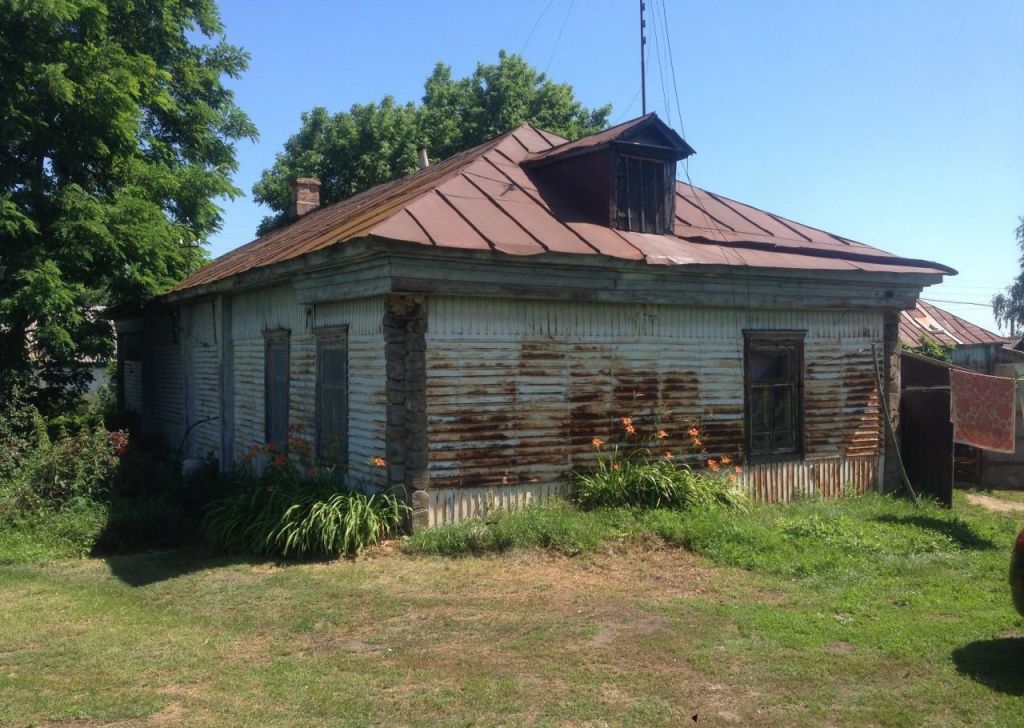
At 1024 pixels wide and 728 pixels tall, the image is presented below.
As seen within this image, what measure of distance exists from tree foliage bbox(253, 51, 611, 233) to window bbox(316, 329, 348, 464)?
52.0 feet

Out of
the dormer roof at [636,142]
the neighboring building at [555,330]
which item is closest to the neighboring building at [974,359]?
the neighboring building at [555,330]

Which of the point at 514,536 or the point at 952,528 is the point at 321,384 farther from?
the point at 952,528

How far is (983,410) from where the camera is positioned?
9953mm

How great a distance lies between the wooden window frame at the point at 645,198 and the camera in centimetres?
1073

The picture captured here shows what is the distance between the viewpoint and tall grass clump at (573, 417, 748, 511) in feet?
31.0

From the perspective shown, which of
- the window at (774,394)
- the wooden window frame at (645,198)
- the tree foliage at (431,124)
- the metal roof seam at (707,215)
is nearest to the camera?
the wooden window frame at (645,198)

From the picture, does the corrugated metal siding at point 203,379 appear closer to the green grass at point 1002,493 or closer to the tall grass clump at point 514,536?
the tall grass clump at point 514,536

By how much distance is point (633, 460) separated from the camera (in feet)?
32.7

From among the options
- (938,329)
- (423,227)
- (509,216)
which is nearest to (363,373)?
(423,227)

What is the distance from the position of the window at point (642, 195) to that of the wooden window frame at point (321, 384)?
3670 millimetres

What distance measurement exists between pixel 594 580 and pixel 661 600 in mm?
795

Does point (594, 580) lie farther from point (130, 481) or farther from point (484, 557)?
point (130, 481)

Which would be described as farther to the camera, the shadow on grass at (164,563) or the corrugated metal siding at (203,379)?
the corrugated metal siding at (203,379)

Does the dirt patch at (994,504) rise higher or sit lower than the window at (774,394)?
lower
